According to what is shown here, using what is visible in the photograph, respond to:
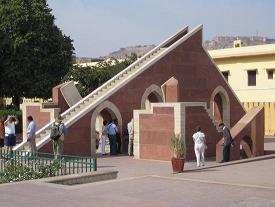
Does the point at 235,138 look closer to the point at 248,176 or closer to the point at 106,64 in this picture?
the point at 248,176

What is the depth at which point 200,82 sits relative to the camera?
97.9ft

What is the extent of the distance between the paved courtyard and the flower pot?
10.5 inches

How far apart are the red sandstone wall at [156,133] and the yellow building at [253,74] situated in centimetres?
1808

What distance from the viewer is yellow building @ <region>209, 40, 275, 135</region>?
4016 centimetres

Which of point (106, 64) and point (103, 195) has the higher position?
point (106, 64)

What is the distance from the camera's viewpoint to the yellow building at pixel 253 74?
40.2 meters

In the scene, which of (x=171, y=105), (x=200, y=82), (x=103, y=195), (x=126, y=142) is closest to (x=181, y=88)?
(x=200, y=82)

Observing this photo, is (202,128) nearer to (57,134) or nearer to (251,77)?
(57,134)

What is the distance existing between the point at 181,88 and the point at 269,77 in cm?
1450

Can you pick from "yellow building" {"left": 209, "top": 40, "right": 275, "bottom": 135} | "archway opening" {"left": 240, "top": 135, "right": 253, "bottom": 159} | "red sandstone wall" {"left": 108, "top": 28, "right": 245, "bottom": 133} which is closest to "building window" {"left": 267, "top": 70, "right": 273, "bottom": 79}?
"yellow building" {"left": 209, "top": 40, "right": 275, "bottom": 135}

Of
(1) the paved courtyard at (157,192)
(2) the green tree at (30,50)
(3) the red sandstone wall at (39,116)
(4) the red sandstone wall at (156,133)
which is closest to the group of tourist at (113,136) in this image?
(4) the red sandstone wall at (156,133)

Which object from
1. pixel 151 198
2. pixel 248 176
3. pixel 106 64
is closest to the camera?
pixel 151 198

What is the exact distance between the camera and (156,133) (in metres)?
22.9

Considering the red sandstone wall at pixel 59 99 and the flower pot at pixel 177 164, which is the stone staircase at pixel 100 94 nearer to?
the red sandstone wall at pixel 59 99
